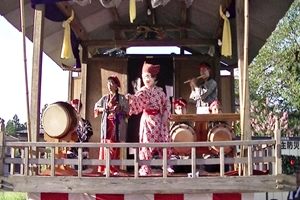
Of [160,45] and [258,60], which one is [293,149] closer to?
[258,60]

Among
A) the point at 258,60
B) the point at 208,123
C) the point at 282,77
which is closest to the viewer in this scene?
the point at 208,123

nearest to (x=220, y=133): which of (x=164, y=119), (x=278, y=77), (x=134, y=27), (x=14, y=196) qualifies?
(x=164, y=119)

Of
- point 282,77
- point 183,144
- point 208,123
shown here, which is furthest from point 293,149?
point 183,144

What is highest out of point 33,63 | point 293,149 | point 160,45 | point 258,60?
point 258,60

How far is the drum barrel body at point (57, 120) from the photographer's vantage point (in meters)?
6.36

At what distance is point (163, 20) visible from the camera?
10234 mm

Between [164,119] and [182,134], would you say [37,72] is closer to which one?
[164,119]

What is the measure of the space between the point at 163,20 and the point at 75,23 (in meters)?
2.09

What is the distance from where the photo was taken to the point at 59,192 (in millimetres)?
5500

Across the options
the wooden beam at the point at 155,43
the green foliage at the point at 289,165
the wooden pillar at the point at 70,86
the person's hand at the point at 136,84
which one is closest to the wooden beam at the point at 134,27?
A: the wooden beam at the point at 155,43

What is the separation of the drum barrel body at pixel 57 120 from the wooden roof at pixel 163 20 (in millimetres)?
2038

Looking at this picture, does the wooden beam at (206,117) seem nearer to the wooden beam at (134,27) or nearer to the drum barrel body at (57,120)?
the drum barrel body at (57,120)

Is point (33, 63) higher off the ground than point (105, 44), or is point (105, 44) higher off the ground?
point (105, 44)

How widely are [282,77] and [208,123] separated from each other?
1817cm
